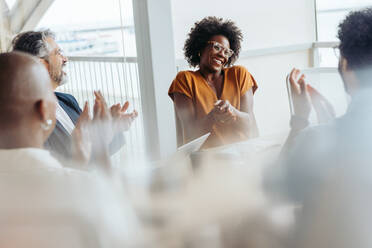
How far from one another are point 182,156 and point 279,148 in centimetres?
12

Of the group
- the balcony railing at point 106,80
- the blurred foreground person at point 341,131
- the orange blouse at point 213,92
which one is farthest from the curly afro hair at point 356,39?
the balcony railing at point 106,80

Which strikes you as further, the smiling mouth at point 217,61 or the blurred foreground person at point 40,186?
the smiling mouth at point 217,61

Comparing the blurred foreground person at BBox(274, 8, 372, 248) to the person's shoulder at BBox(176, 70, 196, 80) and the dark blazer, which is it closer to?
the person's shoulder at BBox(176, 70, 196, 80)

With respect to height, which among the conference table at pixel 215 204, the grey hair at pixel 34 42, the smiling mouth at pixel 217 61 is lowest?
the conference table at pixel 215 204

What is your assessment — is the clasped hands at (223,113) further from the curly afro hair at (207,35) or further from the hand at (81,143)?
the hand at (81,143)

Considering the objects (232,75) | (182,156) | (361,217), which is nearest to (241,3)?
(232,75)

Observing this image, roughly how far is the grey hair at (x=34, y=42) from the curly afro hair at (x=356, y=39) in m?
0.35

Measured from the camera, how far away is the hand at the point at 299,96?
1.80ft

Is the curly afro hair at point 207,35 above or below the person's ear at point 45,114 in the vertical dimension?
above

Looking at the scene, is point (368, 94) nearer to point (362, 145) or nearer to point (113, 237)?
point (362, 145)

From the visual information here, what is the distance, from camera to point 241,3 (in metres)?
0.55

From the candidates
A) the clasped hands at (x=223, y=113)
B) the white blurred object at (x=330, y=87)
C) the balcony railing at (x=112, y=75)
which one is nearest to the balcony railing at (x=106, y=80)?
the balcony railing at (x=112, y=75)

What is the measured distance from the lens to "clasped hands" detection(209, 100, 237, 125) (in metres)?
0.57

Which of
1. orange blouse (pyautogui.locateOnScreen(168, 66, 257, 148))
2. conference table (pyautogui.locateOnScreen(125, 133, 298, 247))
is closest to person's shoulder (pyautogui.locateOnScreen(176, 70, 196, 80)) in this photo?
orange blouse (pyautogui.locateOnScreen(168, 66, 257, 148))
